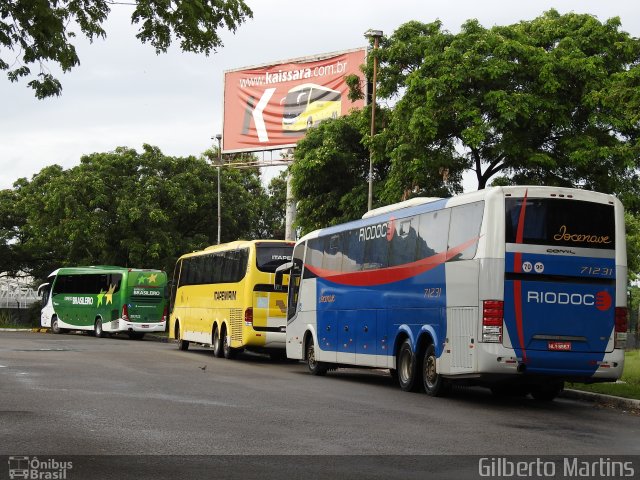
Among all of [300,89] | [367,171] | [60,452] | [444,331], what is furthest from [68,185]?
[60,452]

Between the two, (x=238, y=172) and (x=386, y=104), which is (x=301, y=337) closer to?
(x=386, y=104)

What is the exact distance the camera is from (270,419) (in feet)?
44.4

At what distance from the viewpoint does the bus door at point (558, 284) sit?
1662 cm

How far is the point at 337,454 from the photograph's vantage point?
10.5 metres

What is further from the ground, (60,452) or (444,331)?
(444,331)

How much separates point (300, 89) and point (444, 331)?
123 ft

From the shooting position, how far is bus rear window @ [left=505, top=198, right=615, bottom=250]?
16688mm

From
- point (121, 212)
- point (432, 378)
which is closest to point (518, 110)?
point (432, 378)

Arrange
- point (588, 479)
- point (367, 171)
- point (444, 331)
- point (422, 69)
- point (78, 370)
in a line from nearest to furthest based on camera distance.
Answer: point (588, 479) < point (444, 331) < point (78, 370) < point (422, 69) < point (367, 171)

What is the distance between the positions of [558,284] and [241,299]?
547 inches

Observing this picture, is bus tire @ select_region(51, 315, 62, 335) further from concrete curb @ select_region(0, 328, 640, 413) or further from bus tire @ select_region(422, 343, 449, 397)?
concrete curb @ select_region(0, 328, 640, 413)

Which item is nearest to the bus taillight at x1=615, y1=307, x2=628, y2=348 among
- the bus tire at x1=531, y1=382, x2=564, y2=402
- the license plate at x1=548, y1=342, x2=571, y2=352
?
the license plate at x1=548, y1=342, x2=571, y2=352

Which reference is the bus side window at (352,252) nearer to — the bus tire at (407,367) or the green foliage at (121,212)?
the bus tire at (407,367)

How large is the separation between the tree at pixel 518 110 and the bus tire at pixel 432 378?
42.1 ft
